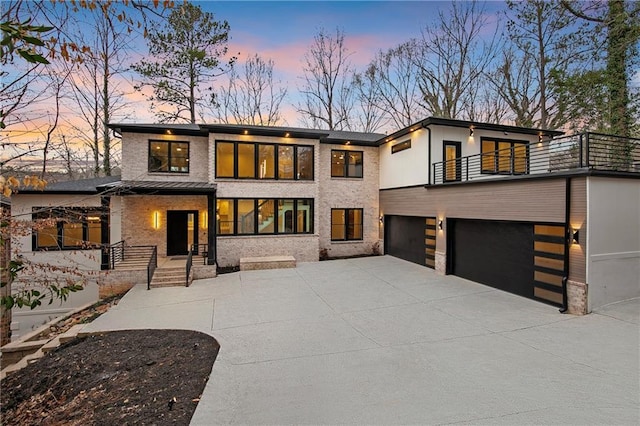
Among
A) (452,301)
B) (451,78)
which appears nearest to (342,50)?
(451,78)

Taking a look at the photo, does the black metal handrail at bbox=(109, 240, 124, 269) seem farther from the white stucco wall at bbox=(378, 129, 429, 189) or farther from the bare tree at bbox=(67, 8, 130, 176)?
the white stucco wall at bbox=(378, 129, 429, 189)

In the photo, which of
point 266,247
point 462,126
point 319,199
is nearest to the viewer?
point 462,126

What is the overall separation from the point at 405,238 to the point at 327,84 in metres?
14.8

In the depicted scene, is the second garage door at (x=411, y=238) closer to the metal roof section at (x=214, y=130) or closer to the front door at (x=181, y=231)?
the metal roof section at (x=214, y=130)

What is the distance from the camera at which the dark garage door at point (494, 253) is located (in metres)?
8.31

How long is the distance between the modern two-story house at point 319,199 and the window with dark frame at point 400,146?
0.07 meters

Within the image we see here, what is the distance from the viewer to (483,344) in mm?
5488

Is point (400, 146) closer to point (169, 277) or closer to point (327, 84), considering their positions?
point (169, 277)

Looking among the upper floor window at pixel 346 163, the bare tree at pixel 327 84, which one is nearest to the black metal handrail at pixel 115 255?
the upper floor window at pixel 346 163

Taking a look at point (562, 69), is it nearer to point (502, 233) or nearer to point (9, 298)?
point (502, 233)

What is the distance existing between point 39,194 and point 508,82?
83.3 feet

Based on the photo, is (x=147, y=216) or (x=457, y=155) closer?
(x=457, y=155)

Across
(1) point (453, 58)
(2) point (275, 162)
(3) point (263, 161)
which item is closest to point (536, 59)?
(1) point (453, 58)

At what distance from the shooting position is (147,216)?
42.0 ft
